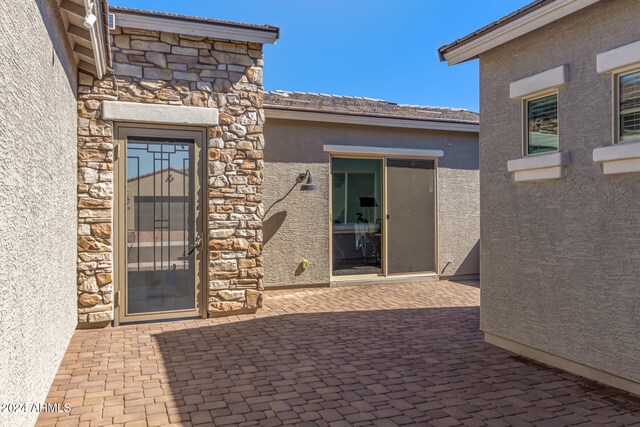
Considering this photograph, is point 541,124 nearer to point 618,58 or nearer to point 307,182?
point 618,58

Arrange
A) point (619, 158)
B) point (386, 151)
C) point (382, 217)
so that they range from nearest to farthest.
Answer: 1. point (619, 158)
2. point (386, 151)
3. point (382, 217)

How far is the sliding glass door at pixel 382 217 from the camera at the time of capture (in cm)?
1077

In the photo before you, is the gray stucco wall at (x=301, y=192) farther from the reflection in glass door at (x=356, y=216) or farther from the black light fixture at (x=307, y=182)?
the reflection in glass door at (x=356, y=216)

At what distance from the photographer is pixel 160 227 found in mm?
7383

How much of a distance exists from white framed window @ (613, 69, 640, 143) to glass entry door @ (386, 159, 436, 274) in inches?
257

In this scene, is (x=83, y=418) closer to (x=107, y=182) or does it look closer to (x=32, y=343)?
(x=32, y=343)

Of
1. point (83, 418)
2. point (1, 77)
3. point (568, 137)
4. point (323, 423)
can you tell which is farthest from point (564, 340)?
point (1, 77)

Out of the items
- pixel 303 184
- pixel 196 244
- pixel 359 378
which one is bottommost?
pixel 359 378

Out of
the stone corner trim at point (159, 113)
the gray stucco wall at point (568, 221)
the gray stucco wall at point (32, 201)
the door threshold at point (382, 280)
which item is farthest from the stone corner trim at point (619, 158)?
the door threshold at point (382, 280)

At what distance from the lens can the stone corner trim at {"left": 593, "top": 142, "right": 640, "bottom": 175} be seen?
4.32 metres

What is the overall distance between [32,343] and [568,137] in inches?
205

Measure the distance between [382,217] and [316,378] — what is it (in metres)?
6.42

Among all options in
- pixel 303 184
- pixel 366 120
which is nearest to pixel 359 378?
pixel 303 184

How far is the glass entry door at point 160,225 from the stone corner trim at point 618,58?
5340 millimetres
